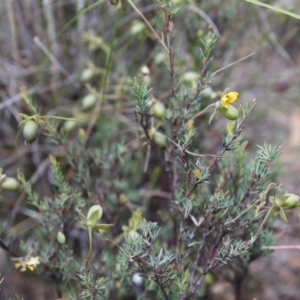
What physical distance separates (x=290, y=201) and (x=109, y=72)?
2.20 ft

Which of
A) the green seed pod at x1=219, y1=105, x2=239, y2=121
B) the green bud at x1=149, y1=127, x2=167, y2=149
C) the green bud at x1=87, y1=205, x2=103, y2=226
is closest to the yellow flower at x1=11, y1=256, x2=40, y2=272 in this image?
the green bud at x1=87, y1=205, x2=103, y2=226

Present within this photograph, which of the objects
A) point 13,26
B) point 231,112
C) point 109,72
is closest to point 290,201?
point 231,112

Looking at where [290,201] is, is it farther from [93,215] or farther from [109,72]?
[109,72]

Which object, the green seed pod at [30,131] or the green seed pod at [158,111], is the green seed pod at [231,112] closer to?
the green seed pod at [158,111]

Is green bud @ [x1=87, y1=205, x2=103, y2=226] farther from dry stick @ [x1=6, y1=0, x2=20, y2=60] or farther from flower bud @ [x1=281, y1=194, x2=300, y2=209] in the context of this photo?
dry stick @ [x1=6, y1=0, x2=20, y2=60]

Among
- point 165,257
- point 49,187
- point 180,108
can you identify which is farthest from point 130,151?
point 165,257

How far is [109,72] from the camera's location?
4.05 feet

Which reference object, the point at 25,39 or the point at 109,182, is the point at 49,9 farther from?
the point at 109,182

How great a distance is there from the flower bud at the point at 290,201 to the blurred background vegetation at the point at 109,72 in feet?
1.51

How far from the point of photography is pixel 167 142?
2.86 ft

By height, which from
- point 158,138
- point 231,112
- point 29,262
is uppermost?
point 231,112

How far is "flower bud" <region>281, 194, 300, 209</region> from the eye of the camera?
698 millimetres

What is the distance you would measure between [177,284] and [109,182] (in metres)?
0.35

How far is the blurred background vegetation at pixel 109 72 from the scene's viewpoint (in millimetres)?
1206
